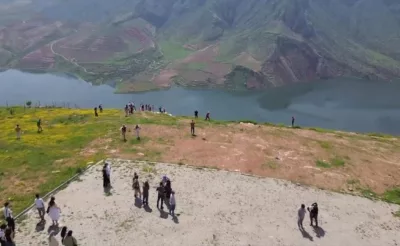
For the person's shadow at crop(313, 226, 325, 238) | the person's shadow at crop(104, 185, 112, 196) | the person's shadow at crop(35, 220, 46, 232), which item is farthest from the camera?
the person's shadow at crop(104, 185, 112, 196)

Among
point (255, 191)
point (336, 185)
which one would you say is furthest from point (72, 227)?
point (336, 185)

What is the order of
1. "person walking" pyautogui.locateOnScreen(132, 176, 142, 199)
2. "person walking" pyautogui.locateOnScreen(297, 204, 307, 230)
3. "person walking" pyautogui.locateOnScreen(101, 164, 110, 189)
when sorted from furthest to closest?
1. "person walking" pyautogui.locateOnScreen(101, 164, 110, 189)
2. "person walking" pyautogui.locateOnScreen(132, 176, 142, 199)
3. "person walking" pyautogui.locateOnScreen(297, 204, 307, 230)

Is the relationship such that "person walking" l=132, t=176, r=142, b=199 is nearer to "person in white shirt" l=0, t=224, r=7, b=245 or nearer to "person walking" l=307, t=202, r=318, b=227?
"person in white shirt" l=0, t=224, r=7, b=245

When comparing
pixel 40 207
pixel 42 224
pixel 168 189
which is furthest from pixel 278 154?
pixel 42 224

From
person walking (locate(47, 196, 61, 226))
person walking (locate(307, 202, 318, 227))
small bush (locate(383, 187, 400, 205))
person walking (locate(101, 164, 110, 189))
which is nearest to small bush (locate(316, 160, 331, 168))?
small bush (locate(383, 187, 400, 205))

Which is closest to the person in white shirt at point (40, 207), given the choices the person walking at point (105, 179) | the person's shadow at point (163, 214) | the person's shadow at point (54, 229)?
the person's shadow at point (54, 229)

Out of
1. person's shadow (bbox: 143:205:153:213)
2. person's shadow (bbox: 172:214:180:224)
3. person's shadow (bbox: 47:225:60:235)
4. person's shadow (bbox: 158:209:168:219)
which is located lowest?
person's shadow (bbox: 47:225:60:235)

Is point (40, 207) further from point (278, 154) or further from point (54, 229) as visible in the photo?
point (278, 154)

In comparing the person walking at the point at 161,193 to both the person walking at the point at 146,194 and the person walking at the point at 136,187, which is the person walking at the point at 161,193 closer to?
the person walking at the point at 146,194

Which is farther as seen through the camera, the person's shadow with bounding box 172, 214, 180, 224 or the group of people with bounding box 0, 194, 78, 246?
the person's shadow with bounding box 172, 214, 180, 224
